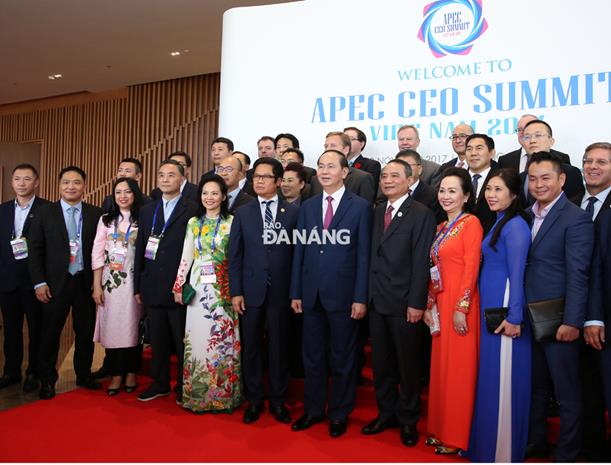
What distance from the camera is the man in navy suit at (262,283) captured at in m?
3.31

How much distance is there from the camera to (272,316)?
10.9ft

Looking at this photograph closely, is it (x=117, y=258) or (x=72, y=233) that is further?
(x=72, y=233)

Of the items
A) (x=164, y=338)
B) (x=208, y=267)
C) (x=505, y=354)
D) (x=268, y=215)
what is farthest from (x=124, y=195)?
(x=505, y=354)

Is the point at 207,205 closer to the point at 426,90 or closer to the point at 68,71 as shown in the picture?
the point at 426,90

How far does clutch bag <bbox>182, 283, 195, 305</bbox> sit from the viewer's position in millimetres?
3428

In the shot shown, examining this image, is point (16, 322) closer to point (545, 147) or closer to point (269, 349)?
point (269, 349)

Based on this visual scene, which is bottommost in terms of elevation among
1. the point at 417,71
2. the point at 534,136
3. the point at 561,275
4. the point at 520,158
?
the point at 561,275

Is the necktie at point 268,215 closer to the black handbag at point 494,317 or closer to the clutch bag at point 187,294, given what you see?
the clutch bag at point 187,294

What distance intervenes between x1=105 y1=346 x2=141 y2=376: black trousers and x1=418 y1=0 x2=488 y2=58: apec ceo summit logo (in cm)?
353

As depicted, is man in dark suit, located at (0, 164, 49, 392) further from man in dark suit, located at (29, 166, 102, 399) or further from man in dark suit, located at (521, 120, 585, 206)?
man in dark suit, located at (521, 120, 585, 206)

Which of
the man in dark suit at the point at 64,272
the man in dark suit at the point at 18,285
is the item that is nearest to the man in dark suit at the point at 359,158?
the man in dark suit at the point at 64,272

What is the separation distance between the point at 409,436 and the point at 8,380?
302 cm

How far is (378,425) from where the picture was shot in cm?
309

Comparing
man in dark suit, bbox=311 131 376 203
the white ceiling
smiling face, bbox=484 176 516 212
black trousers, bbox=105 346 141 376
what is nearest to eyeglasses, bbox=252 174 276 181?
man in dark suit, bbox=311 131 376 203
